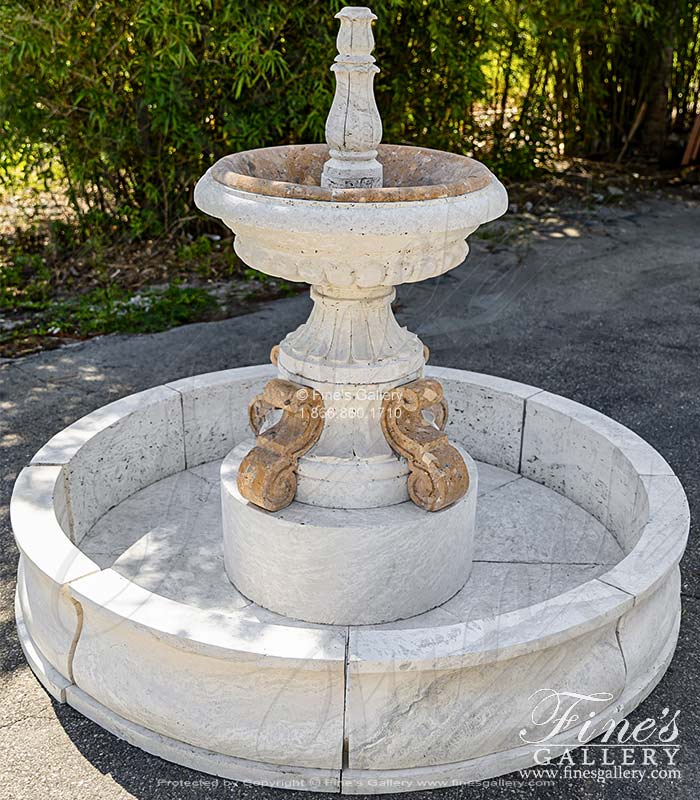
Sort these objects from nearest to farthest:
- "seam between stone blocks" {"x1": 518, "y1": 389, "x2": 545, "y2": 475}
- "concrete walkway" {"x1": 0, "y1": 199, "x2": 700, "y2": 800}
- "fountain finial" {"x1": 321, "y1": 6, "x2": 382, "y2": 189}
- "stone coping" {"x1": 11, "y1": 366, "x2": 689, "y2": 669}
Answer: "stone coping" {"x1": 11, "y1": 366, "x2": 689, "y2": 669} < "concrete walkway" {"x1": 0, "y1": 199, "x2": 700, "y2": 800} < "fountain finial" {"x1": 321, "y1": 6, "x2": 382, "y2": 189} < "seam between stone blocks" {"x1": 518, "y1": 389, "x2": 545, "y2": 475}

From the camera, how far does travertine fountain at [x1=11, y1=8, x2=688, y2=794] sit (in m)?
2.52

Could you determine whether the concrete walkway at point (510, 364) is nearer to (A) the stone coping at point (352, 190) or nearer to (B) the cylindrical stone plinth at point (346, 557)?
(B) the cylindrical stone plinth at point (346, 557)

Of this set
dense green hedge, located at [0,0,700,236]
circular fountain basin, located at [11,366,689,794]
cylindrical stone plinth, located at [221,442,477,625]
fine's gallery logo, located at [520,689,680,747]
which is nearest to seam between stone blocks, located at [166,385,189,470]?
circular fountain basin, located at [11,366,689,794]

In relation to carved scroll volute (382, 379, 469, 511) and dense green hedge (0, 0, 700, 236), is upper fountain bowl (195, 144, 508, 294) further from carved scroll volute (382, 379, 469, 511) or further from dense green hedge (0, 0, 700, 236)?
dense green hedge (0, 0, 700, 236)

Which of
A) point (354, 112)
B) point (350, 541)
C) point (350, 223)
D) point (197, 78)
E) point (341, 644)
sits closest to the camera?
point (341, 644)

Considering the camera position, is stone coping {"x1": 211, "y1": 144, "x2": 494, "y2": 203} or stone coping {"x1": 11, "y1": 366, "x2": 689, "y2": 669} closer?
stone coping {"x1": 11, "y1": 366, "x2": 689, "y2": 669}

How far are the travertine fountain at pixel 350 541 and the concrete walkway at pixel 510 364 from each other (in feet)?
0.32

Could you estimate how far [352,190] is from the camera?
2.62 metres

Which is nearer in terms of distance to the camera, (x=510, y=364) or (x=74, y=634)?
(x=74, y=634)

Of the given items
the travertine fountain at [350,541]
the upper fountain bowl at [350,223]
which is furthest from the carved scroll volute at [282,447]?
the upper fountain bowl at [350,223]

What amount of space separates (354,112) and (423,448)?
1.04 meters

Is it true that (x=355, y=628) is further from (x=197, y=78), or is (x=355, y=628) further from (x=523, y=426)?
(x=197, y=78)

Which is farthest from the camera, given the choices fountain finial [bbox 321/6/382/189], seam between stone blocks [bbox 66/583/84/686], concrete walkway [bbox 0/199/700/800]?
fountain finial [bbox 321/6/382/189]

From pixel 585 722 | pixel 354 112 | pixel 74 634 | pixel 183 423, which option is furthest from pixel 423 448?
pixel 183 423
